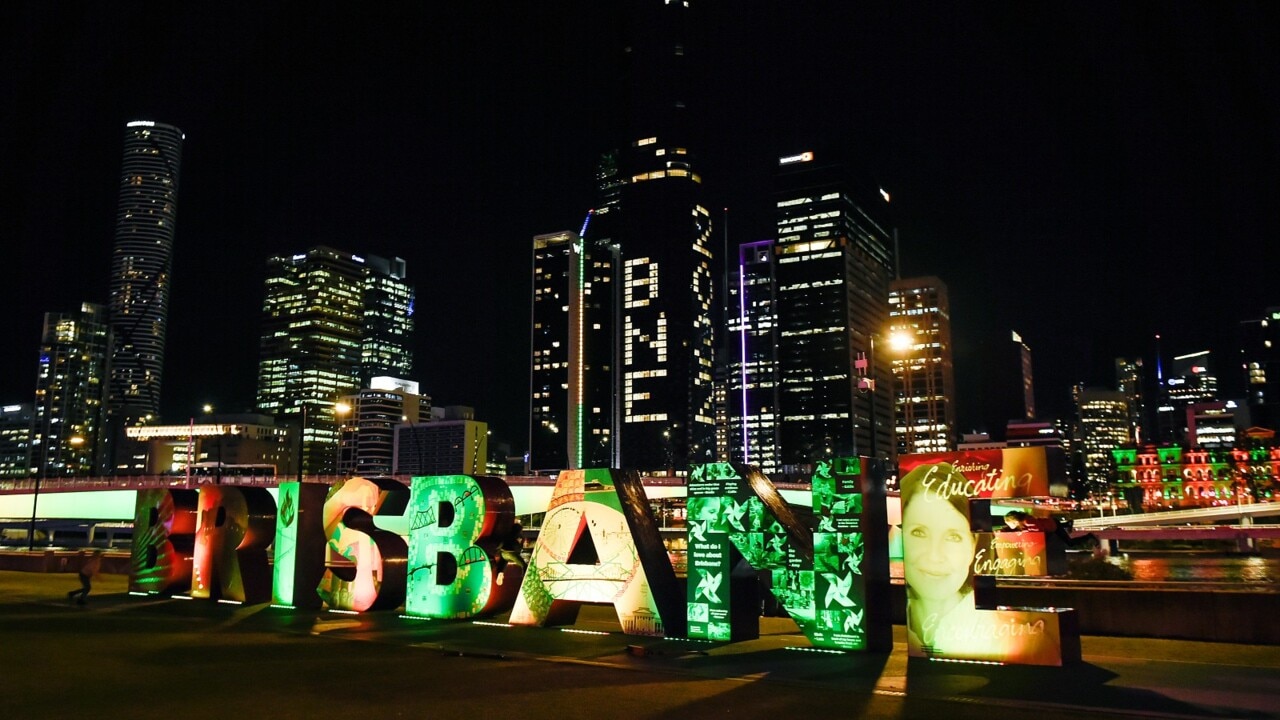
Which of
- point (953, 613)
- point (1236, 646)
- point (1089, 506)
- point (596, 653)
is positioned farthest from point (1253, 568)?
point (1089, 506)

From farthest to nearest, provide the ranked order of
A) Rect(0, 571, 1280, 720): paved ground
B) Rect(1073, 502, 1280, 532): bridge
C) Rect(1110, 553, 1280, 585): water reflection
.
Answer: Rect(1073, 502, 1280, 532): bridge < Rect(1110, 553, 1280, 585): water reflection < Rect(0, 571, 1280, 720): paved ground

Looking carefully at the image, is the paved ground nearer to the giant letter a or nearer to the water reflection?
the giant letter a

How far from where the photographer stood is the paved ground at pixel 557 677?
1109cm

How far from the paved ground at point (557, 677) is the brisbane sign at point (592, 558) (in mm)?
687

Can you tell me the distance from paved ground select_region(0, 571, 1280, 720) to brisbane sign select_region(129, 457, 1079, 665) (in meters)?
0.69

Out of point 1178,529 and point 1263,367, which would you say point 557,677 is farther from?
point 1263,367

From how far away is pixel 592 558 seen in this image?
19.6 metres

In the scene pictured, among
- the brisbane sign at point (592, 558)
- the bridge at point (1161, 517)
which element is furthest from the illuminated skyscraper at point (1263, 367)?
the brisbane sign at point (592, 558)

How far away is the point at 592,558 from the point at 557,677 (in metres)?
6.27

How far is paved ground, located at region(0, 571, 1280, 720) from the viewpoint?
11.1 meters

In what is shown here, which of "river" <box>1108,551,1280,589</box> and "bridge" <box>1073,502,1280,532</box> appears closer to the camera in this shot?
"river" <box>1108,551,1280,589</box>

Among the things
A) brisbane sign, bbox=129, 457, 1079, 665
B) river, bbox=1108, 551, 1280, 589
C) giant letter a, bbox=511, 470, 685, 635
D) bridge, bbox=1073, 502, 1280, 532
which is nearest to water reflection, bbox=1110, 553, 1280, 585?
river, bbox=1108, 551, 1280, 589

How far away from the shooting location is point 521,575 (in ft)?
70.1

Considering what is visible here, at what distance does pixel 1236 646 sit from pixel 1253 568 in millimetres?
32624
